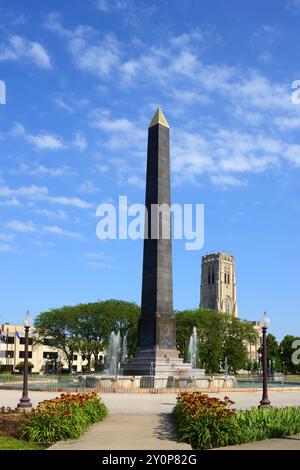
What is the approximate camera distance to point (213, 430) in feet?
38.6

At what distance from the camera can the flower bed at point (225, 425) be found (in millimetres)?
11586

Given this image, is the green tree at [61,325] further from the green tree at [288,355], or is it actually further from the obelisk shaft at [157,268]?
the green tree at [288,355]

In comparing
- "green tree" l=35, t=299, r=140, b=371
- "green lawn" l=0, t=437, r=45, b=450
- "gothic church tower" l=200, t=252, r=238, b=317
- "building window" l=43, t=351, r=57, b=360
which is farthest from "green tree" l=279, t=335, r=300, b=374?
"green lawn" l=0, t=437, r=45, b=450

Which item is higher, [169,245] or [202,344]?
[169,245]

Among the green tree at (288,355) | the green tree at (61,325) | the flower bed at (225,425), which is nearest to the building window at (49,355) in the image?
the green tree at (61,325)

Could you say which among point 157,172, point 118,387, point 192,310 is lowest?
point 118,387

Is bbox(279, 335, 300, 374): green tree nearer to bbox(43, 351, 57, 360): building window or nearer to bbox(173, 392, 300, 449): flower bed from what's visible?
bbox(43, 351, 57, 360): building window

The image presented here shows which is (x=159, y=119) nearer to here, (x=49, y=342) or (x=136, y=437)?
(x=136, y=437)

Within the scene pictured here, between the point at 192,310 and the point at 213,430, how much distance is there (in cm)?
6705

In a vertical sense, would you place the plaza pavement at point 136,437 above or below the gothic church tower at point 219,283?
below

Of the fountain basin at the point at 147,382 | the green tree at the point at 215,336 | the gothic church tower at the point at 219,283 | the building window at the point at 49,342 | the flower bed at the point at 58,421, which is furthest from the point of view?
the gothic church tower at the point at 219,283

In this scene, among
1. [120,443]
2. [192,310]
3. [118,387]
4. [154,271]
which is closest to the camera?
[120,443]

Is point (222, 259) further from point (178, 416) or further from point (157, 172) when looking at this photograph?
point (178, 416)
